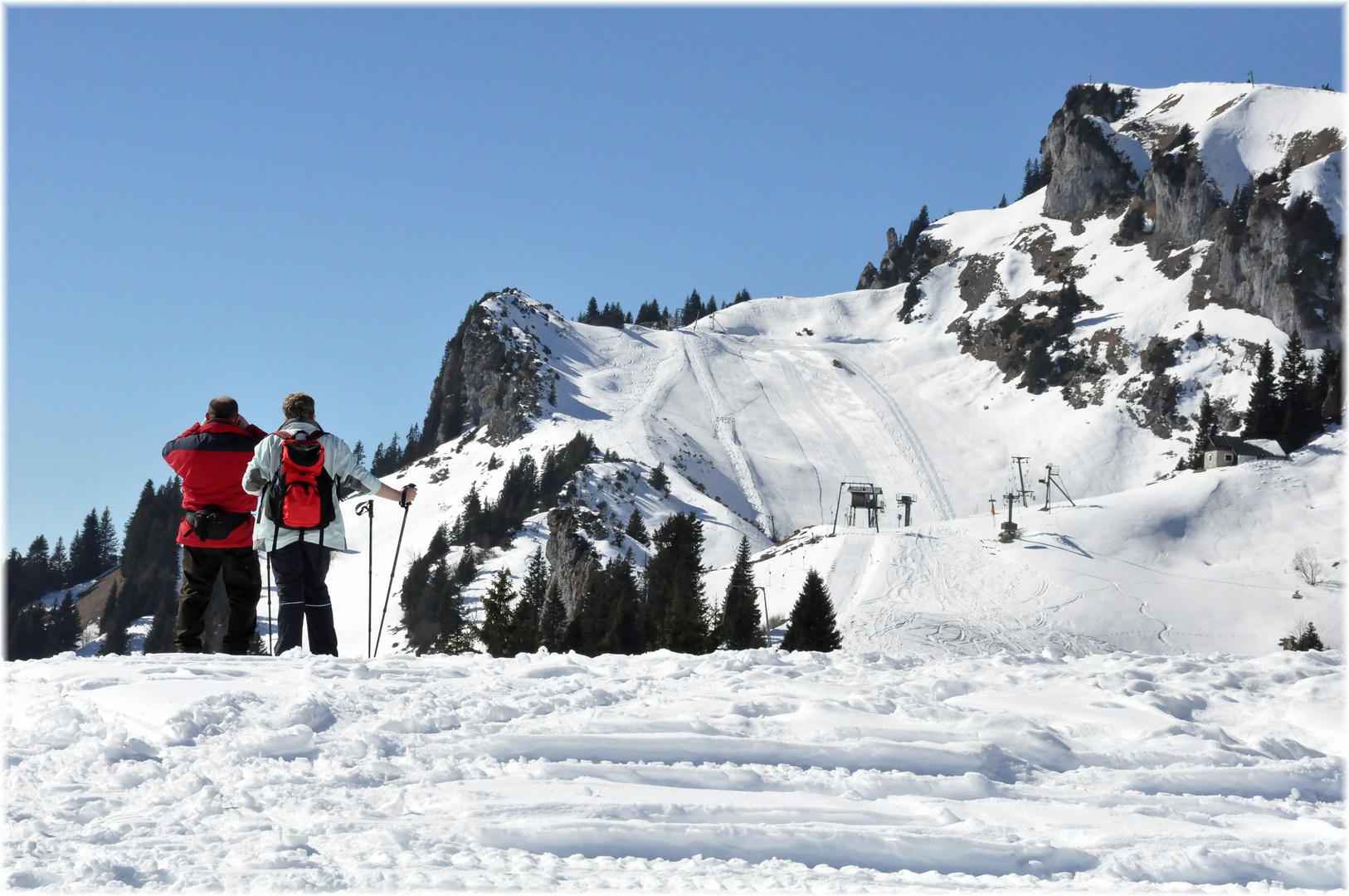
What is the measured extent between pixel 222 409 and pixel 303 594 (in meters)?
1.94

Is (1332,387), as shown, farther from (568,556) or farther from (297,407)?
(297,407)

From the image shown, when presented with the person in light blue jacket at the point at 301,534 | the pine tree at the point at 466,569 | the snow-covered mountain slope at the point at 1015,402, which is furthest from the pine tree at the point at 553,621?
the person in light blue jacket at the point at 301,534

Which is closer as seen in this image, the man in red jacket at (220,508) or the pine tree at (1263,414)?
the man in red jacket at (220,508)

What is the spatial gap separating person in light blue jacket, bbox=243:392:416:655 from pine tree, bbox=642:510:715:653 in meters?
28.0

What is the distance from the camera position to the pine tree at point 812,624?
43.4 metres

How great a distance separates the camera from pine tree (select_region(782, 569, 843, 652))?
43438 millimetres

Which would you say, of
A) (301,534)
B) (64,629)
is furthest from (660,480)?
(301,534)

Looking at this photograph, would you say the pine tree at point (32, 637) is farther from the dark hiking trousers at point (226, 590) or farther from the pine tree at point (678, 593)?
the dark hiking trousers at point (226, 590)

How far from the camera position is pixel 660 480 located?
334 ft

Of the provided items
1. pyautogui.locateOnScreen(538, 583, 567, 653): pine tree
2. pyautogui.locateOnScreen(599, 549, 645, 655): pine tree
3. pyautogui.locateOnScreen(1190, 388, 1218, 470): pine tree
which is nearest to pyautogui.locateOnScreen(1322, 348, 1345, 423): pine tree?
pyautogui.locateOnScreen(1190, 388, 1218, 470): pine tree

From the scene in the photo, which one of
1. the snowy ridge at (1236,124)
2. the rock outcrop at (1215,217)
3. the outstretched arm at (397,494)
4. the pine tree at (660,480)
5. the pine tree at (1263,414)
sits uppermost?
the snowy ridge at (1236,124)

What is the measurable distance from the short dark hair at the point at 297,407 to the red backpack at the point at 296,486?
30 cm

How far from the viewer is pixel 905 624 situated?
55.5m

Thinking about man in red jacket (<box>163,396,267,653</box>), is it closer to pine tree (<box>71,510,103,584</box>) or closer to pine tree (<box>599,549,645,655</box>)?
pine tree (<box>599,549,645,655</box>)
